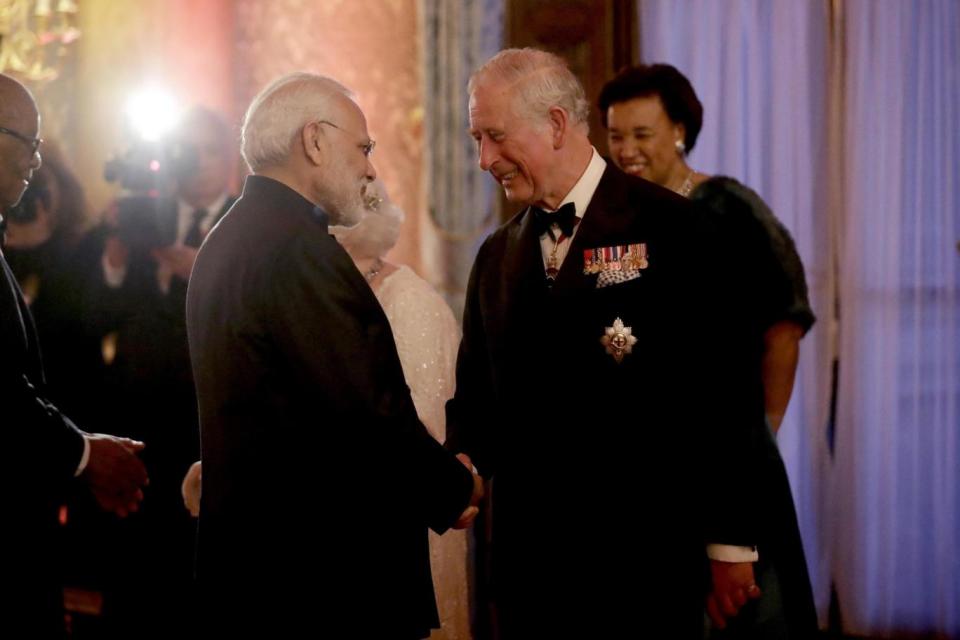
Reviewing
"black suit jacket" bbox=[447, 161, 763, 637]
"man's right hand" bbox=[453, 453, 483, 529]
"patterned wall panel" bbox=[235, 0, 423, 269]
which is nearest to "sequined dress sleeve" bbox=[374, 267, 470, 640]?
"man's right hand" bbox=[453, 453, 483, 529]

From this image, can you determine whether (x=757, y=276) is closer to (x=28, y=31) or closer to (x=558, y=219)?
(x=558, y=219)

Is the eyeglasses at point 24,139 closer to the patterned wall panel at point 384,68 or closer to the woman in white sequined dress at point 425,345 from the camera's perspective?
the woman in white sequined dress at point 425,345

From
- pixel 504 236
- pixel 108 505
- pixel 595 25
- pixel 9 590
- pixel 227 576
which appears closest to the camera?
pixel 227 576

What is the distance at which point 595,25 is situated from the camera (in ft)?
14.8

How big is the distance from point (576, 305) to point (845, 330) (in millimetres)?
2302

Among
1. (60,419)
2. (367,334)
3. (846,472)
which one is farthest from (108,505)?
(846,472)

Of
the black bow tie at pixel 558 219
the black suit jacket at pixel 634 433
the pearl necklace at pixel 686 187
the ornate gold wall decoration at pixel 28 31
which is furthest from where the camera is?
the ornate gold wall decoration at pixel 28 31

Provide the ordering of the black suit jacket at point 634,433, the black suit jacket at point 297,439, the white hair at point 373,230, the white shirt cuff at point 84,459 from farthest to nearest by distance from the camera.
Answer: the white hair at point 373,230, the white shirt cuff at point 84,459, the black suit jacket at point 634,433, the black suit jacket at point 297,439

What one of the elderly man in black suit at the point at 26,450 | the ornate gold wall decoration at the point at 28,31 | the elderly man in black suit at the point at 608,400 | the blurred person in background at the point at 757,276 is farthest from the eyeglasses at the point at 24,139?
the ornate gold wall decoration at the point at 28,31

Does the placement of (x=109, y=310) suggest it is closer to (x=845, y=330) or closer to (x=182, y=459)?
(x=182, y=459)

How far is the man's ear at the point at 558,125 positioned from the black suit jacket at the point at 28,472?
1.39 meters

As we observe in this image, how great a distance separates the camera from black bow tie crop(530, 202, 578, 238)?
2.19m

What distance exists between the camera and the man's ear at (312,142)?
82.0 inches

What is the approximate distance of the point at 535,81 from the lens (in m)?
2.20
